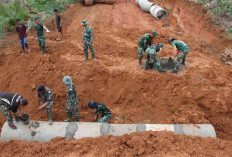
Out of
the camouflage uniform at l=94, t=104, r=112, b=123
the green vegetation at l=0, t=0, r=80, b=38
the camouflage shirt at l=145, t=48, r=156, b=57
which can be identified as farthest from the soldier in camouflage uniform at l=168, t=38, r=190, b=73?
the green vegetation at l=0, t=0, r=80, b=38

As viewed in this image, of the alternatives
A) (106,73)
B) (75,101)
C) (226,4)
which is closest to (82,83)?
(106,73)

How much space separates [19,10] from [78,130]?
9.35 m

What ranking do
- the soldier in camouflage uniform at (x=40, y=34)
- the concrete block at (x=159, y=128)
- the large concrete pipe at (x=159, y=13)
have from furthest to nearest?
1. the large concrete pipe at (x=159, y=13)
2. the soldier in camouflage uniform at (x=40, y=34)
3. the concrete block at (x=159, y=128)

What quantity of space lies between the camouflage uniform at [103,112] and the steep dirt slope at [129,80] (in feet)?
1.39

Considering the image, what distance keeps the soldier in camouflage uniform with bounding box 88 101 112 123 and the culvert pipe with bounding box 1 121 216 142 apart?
0.71m

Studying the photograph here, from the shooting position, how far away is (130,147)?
4.09m

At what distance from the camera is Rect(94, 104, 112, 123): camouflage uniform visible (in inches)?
221

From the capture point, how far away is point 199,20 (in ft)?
33.4

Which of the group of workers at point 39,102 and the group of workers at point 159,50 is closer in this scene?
the group of workers at point 39,102

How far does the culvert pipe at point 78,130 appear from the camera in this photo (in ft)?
15.6

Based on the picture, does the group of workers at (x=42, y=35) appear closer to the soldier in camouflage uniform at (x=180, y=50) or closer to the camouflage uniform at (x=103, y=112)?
the camouflage uniform at (x=103, y=112)

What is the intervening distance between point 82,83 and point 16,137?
113 inches

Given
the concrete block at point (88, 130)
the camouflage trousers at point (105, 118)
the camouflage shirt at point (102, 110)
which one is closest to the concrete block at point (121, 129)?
the concrete block at point (88, 130)

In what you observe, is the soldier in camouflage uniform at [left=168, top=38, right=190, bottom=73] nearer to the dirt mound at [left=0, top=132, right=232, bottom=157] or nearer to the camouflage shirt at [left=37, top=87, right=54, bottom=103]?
the dirt mound at [left=0, top=132, right=232, bottom=157]
